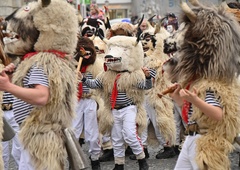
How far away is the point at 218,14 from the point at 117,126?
7.99 ft

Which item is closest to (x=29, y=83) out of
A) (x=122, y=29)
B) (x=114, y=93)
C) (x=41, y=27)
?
(x=41, y=27)

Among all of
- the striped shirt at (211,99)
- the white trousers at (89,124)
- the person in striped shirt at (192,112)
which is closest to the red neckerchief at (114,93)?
the white trousers at (89,124)

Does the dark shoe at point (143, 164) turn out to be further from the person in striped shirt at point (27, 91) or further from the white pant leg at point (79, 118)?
the person in striped shirt at point (27, 91)

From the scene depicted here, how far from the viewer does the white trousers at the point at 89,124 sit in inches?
218

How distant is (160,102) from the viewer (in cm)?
609

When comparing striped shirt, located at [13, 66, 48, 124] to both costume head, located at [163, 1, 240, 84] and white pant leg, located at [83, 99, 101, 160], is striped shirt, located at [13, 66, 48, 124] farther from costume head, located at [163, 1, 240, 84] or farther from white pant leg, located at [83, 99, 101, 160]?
white pant leg, located at [83, 99, 101, 160]

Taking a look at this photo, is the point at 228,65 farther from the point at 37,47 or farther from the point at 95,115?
the point at 95,115

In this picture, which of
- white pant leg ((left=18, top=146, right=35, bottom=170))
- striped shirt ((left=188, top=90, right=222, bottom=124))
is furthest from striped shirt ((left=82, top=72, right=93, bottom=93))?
striped shirt ((left=188, top=90, right=222, bottom=124))

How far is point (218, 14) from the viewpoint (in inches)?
125

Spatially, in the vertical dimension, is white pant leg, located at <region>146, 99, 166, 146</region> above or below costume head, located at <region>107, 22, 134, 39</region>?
below

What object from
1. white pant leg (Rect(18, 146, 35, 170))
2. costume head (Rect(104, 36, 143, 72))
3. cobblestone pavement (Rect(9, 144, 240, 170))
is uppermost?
costume head (Rect(104, 36, 143, 72))

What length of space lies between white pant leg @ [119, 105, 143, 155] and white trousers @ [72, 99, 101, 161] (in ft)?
1.79

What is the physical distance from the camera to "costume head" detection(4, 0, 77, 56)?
128 inches

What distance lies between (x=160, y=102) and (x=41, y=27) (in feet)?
10.4
